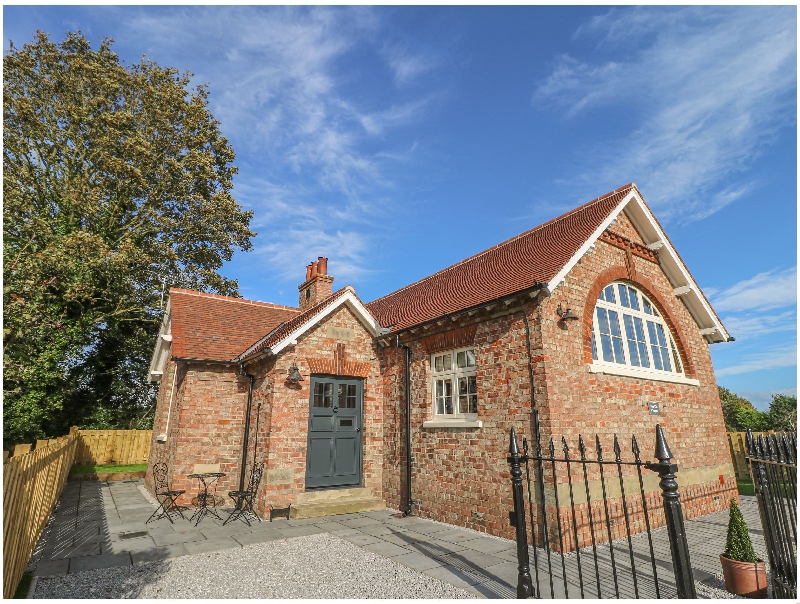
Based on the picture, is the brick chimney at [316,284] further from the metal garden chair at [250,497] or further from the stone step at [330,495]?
the stone step at [330,495]

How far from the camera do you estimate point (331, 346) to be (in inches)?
436

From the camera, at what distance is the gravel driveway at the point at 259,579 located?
5.21 metres

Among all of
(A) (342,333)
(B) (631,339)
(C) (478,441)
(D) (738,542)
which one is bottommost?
(D) (738,542)

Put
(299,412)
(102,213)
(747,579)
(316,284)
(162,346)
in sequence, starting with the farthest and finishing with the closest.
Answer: (102,213) < (162,346) < (316,284) < (299,412) < (747,579)

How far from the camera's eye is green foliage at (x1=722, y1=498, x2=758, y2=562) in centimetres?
517

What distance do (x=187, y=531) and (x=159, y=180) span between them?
59.8 ft

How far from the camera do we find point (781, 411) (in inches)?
871

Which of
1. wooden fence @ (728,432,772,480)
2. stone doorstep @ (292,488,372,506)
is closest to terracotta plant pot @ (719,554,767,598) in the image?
stone doorstep @ (292,488,372,506)

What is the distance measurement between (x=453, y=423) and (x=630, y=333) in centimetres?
452

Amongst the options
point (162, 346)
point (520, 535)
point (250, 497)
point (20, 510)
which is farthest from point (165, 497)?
point (520, 535)

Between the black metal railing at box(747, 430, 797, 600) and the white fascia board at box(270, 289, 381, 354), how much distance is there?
8427mm

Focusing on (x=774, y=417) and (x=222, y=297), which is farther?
(x=774, y=417)

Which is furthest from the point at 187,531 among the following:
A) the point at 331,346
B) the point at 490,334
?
the point at 490,334

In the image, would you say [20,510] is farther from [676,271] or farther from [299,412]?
[676,271]
